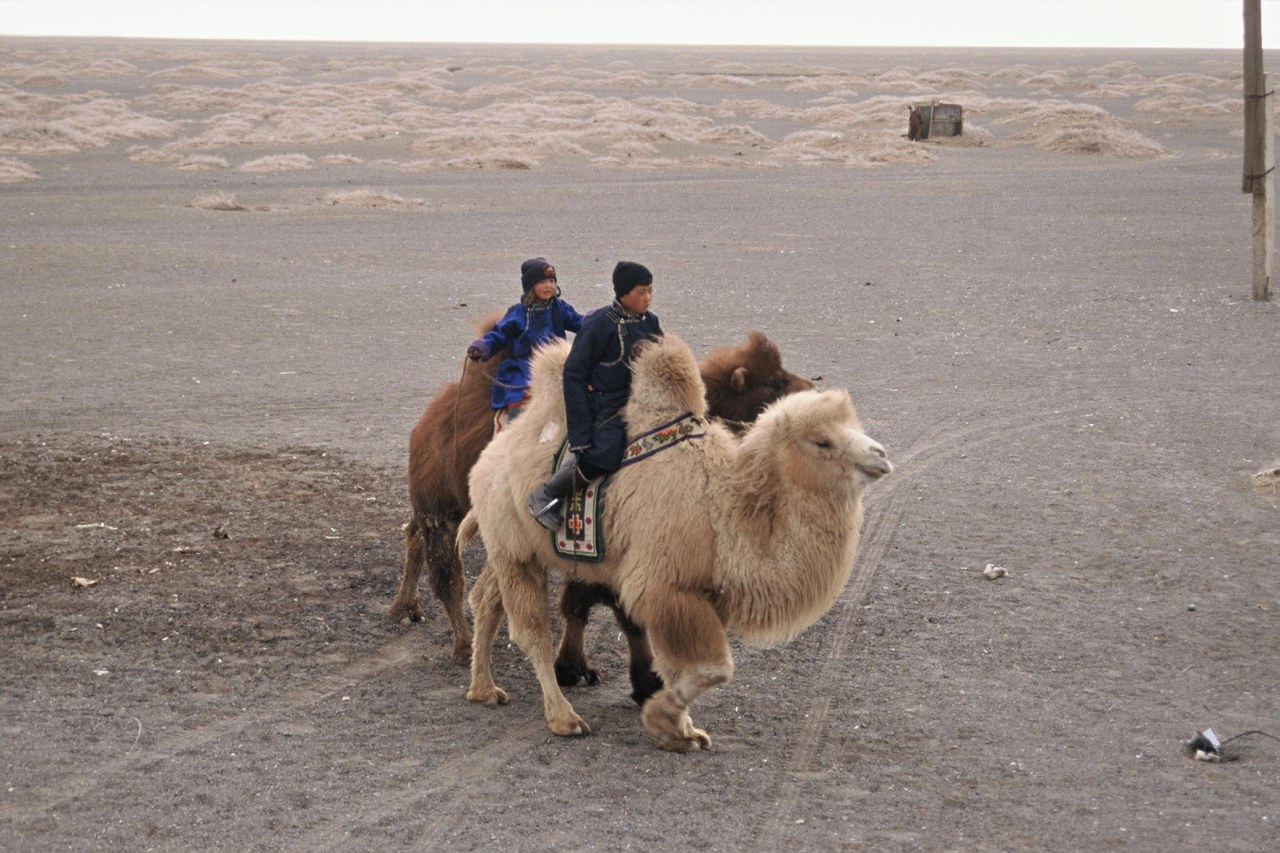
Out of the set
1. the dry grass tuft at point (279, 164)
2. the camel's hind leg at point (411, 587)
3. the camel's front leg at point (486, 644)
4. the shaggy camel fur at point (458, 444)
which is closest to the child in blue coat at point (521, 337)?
the shaggy camel fur at point (458, 444)

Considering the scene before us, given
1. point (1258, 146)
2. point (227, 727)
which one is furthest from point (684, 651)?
point (1258, 146)

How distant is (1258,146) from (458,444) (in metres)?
15.6

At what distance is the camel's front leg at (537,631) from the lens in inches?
271

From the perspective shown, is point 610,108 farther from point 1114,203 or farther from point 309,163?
point 1114,203

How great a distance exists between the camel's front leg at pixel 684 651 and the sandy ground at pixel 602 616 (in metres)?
0.31

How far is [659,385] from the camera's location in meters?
6.84

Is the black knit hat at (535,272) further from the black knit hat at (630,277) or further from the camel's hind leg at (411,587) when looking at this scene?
the camel's hind leg at (411,587)

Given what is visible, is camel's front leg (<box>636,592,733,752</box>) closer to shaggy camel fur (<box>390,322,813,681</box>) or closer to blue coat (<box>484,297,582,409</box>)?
shaggy camel fur (<box>390,322,813,681</box>)

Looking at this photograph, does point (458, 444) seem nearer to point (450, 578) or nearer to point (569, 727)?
point (450, 578)

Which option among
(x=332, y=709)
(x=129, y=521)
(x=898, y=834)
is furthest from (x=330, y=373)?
(x=898, y=834)

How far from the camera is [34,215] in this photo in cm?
2966

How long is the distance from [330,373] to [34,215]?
17014 millimetres

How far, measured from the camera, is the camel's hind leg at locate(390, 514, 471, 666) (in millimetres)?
8241

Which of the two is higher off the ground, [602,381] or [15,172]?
[15,172]
